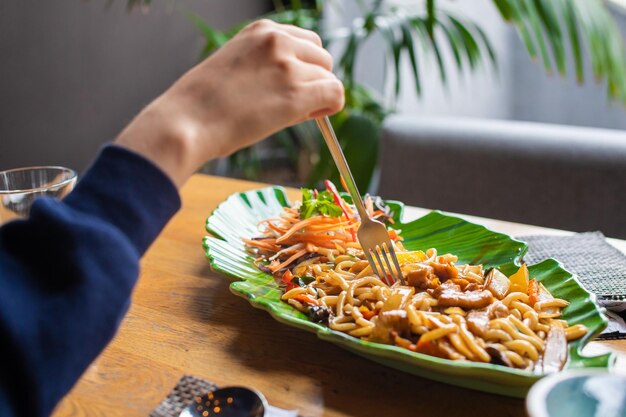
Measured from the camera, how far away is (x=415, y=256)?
1084mm

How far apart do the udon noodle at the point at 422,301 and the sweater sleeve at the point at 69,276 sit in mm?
382

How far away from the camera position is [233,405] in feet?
2.29

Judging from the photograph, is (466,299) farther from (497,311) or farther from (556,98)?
(556,98)

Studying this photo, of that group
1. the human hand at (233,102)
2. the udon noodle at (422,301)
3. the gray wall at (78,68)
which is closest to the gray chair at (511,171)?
the udon noodle at (422,301)

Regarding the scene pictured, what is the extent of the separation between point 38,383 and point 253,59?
1.39 ft

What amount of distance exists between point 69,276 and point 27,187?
2.07 ft

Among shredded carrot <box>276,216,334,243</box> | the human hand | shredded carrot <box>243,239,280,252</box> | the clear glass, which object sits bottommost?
shredded carrot <box>243,239,280,252</box>

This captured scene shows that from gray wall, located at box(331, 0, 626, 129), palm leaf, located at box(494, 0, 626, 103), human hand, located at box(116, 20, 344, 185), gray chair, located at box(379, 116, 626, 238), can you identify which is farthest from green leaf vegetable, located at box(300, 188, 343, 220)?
gray wall, located at box(331, 0, 626, 129)

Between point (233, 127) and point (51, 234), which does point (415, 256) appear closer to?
point (233, 127)

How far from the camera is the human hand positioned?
0.62 meters

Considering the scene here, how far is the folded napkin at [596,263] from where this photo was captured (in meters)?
0.97

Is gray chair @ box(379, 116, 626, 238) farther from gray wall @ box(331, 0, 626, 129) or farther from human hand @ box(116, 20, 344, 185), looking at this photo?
gray wall @ box(331, 0, 626, 129)

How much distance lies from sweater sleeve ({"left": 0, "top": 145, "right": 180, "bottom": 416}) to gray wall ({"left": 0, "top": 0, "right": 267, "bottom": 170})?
2694 millimetres

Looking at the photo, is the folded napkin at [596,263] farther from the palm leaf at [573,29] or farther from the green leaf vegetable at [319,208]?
the palm leaf at [573,29]
